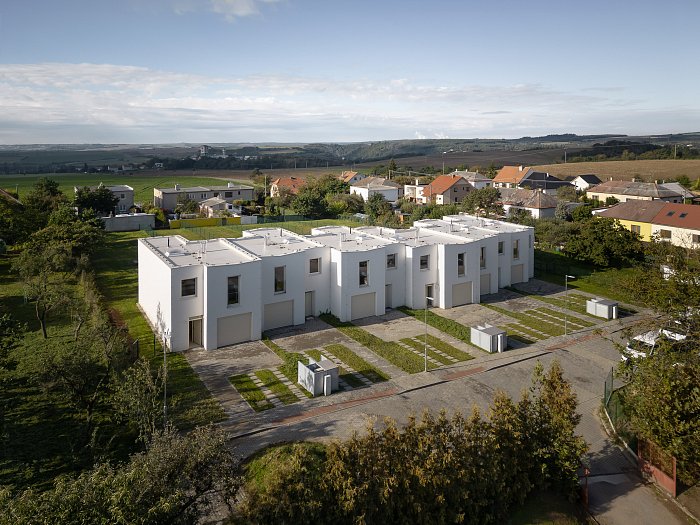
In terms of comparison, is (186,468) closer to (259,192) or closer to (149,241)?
(149,241)

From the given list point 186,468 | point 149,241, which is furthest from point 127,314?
point 186,468

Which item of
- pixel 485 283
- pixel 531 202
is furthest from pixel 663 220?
pixel 485 283

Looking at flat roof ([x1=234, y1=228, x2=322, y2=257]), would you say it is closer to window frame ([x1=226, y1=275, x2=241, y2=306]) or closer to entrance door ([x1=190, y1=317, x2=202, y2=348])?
window frame ([x1=226, y1=275, x2=241, y2=306])

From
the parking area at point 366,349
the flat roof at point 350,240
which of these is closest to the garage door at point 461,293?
the parking area at point 366,349

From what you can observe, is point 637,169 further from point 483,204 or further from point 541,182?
point 483,204

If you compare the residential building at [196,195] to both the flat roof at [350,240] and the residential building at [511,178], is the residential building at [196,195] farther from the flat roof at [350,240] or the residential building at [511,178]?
the flat roof at [350,240]

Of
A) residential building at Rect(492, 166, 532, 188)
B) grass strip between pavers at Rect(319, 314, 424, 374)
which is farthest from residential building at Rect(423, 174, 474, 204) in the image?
grass strip between pavers at Rect(319, 314, 424, 374)
